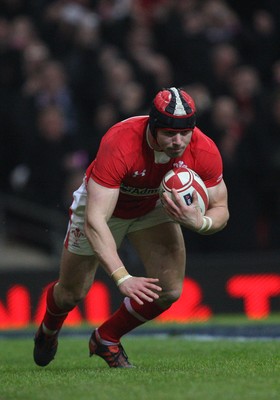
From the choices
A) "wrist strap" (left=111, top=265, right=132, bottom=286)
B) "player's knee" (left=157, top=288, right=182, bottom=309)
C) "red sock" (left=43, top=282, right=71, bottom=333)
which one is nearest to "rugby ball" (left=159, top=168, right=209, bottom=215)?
"wrist strap" (left=111, top=265, right=132, bottom=286)

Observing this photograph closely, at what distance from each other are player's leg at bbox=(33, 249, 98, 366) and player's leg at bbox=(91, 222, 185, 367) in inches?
15.4

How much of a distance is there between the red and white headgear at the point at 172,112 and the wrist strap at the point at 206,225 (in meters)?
0.67

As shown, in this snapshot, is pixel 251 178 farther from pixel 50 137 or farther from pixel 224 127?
pixel 50 137

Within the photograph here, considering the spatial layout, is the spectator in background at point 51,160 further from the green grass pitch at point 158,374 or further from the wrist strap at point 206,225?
the wrist strap at point 206,225

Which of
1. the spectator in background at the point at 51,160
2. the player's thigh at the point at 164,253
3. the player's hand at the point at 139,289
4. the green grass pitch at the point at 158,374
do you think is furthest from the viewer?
the spectator in background at the point at 51,160

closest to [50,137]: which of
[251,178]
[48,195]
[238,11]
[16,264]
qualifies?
[48,195]

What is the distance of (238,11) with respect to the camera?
18766mm

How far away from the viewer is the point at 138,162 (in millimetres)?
8211

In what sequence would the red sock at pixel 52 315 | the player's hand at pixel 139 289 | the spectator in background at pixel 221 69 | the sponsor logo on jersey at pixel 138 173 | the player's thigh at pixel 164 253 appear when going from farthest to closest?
the spectator in background at pixel 221 69 < the red sock at pixel 52 315 < the player's thigh at pixel 164 253 < the sponsor logo on jersey at pixel 138 173 < the player's hand at pixel 139 289

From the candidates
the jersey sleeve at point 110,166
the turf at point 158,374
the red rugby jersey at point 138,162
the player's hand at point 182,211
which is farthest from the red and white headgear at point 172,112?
the turf at point 158,374

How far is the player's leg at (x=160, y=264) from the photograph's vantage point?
28.6ft

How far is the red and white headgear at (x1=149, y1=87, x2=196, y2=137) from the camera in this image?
7.97 metres

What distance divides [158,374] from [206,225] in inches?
43.7

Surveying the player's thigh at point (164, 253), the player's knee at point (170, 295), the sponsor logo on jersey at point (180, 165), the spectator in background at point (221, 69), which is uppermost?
the sponsor logo on jersey at point (180, 165)
